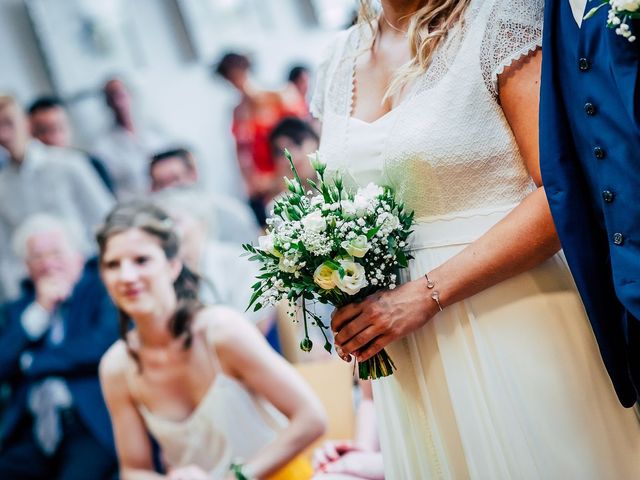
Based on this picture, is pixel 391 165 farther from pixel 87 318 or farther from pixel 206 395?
pixel 87 318

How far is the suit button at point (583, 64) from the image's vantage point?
1338 mm

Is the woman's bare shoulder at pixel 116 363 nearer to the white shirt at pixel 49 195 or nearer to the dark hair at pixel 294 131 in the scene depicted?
the white shirt at pixel 49 195

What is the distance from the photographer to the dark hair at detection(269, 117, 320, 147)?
445cm

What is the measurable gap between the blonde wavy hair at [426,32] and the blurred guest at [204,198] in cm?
283

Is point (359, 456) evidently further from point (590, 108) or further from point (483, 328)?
point (590, 108)

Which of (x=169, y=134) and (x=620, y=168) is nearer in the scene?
(x=620, y=168)

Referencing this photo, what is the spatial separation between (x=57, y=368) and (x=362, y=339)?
123 inches

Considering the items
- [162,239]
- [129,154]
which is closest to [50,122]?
[129,154]

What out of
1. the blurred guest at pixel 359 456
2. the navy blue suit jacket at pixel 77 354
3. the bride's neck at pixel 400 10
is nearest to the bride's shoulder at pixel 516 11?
the bride's neck at pixel 400 10

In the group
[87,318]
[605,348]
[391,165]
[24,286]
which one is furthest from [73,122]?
[605,348]

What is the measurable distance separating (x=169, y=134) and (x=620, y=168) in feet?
12.9

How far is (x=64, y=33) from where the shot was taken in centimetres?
505

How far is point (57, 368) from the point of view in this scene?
421 centimetres

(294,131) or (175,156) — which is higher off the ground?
(175,156)
